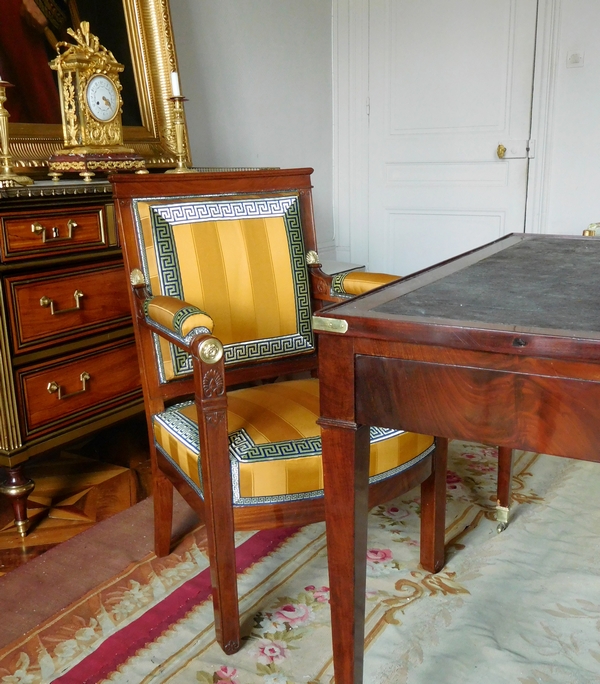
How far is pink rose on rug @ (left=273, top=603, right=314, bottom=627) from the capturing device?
158cm

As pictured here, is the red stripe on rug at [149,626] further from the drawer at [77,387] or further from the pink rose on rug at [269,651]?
the drawer at [77,387]

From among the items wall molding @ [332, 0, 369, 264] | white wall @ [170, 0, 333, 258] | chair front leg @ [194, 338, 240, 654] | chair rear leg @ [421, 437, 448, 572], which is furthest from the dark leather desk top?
wall molding @ [332, 0, 369, 264]

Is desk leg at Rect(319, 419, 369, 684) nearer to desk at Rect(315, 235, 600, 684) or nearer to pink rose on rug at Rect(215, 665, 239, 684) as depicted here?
desk at Rect(315, 235, 600, 684)

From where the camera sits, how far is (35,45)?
236 centimetres

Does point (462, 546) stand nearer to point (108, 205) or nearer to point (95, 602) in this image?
point (95, 602)

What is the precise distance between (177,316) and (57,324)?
33.1 inches

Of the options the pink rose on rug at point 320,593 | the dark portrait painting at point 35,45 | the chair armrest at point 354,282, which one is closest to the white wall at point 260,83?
the dark portrait painting at point 35,45

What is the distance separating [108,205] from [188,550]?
1111 millimetres

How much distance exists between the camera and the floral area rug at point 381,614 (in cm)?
143

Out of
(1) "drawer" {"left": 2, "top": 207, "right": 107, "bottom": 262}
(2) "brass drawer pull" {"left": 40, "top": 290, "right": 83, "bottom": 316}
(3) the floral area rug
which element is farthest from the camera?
(2) "brass drawer pull" {"left": 40, "top": 290, "right": 83, "bottom": 316}

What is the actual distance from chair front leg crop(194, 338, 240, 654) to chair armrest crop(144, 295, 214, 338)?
2.5 inches

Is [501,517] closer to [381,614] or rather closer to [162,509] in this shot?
[381,614]

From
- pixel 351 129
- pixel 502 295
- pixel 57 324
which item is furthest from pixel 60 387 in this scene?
pixel 351 129

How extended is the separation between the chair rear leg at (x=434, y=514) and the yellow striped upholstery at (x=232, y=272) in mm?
483
